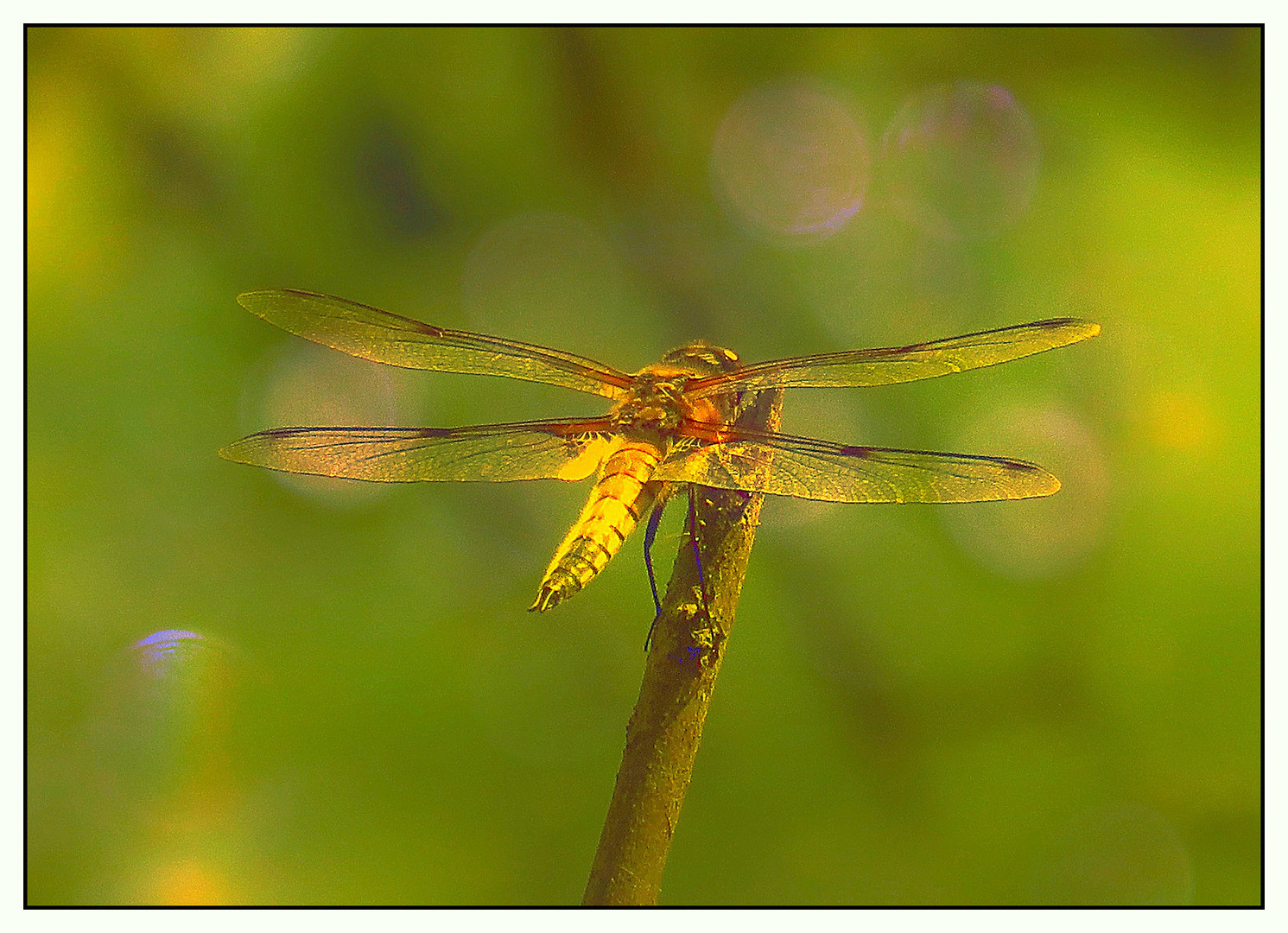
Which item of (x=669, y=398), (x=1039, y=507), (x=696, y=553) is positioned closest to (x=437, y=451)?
(x=669, y=398)

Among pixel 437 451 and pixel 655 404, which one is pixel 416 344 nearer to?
pixel 437 451

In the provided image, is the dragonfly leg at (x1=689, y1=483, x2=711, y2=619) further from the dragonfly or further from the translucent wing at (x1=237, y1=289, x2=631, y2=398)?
the translucent wing at (x1=237, y1=289, x2=631, y2=398)

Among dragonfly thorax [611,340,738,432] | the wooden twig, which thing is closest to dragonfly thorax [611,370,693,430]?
dragonfly thorax [611,340,738,432]

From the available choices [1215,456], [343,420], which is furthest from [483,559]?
[1215,456]

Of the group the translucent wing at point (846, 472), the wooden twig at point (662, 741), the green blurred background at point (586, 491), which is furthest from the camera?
the green blurred background at point (586, 491)

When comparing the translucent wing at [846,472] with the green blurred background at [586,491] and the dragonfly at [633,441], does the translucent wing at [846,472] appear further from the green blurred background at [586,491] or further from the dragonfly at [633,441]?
the green blurred background at [586,491]

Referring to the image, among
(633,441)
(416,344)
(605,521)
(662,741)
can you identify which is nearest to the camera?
(662,741)

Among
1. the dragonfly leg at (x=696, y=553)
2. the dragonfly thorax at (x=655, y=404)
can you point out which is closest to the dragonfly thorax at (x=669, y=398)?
the dragonfly thorax at (x=655, y=404)
